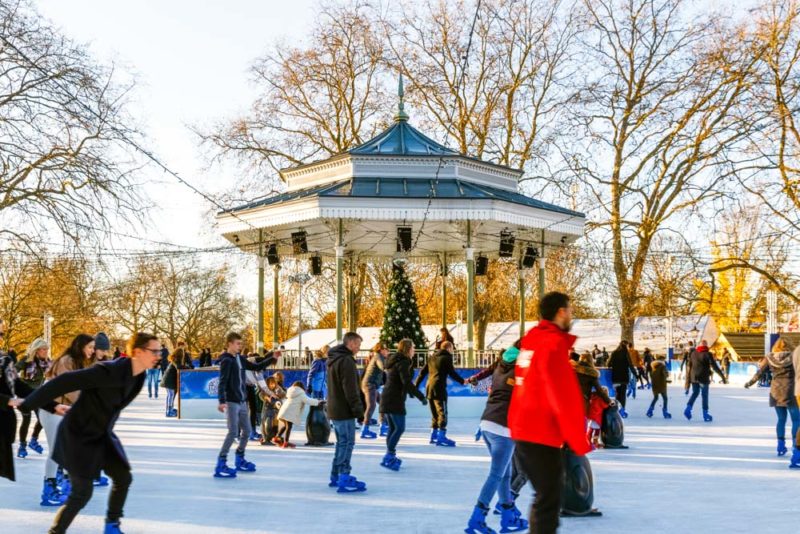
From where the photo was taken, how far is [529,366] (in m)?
5.51

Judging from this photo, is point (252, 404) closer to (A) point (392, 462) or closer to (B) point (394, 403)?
(B) point (394, 403)

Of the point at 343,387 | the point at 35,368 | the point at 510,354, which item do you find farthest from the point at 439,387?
the point at 510,354

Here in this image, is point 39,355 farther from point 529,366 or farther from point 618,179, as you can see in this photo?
point 618,179

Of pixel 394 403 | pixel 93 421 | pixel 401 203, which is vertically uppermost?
pixel 401 203

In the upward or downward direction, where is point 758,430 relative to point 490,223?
downward

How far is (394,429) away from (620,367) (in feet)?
31.6

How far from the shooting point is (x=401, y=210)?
19.8 m

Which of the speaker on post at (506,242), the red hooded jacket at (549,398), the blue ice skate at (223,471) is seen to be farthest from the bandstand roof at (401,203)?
the red hooded jacket at (549,398)

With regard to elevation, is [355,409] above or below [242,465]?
above

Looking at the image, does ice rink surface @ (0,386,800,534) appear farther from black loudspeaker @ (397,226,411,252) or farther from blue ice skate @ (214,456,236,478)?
black loudspeaker @ (397,226,411,252)

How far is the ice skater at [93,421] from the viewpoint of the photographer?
5996 millimetres

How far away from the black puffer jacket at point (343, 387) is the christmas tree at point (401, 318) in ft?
37.0

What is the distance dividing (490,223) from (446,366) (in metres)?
8.69

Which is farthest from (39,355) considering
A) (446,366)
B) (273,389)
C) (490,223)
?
(490,223)
